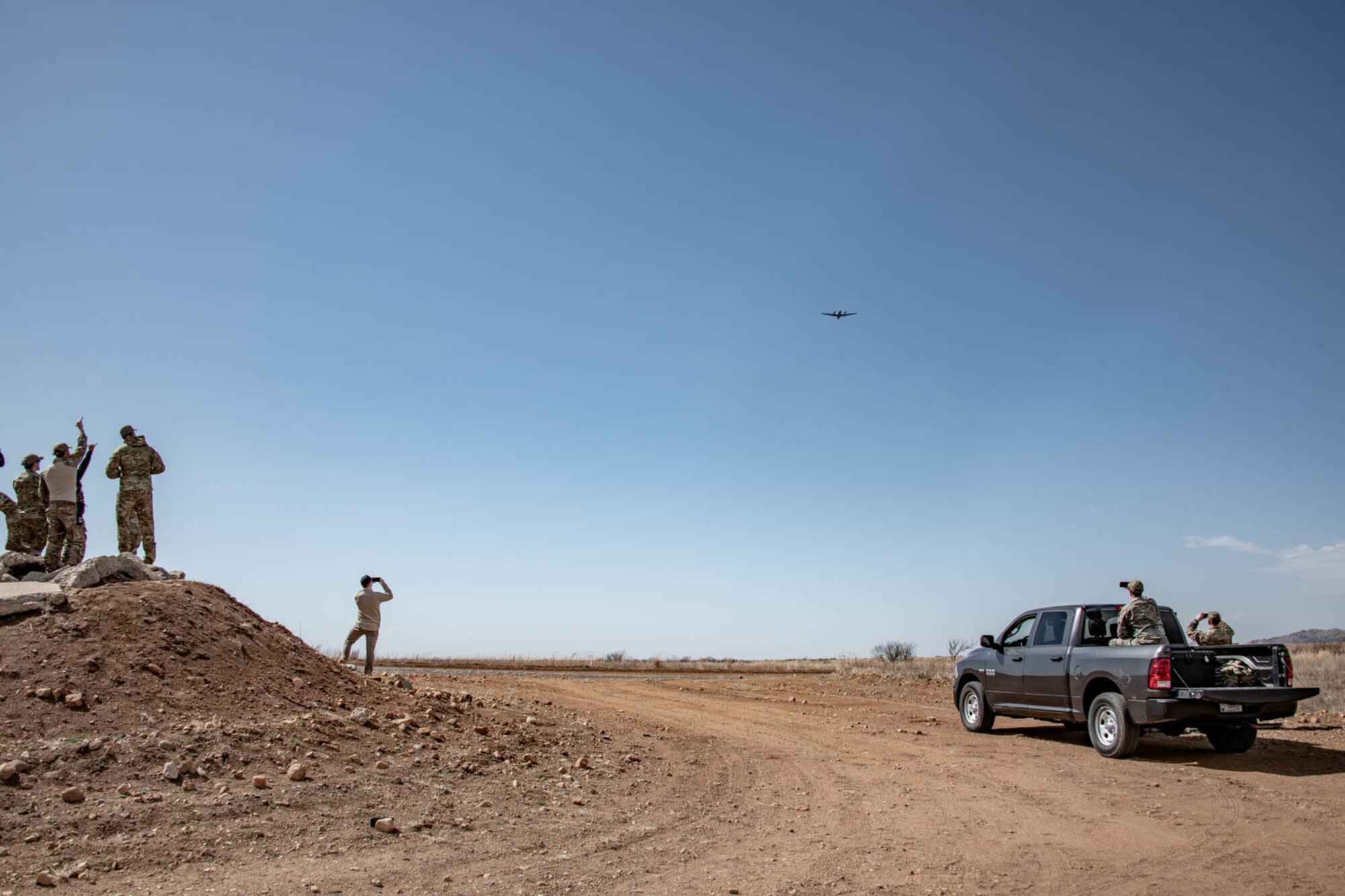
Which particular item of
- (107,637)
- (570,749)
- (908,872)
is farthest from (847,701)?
(107,637)

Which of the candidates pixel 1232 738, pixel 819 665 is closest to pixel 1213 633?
pixel 1232 738

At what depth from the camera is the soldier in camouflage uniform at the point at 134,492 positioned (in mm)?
13289

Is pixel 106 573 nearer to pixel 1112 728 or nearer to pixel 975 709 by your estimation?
pixel 975 709

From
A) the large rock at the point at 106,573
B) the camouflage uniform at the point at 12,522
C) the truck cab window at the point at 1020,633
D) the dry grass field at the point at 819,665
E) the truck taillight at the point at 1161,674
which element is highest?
the camouflage uniform at the point at 12,522

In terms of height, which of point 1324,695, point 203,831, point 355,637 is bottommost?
point 1324,695

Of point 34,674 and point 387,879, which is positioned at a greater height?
point 34,674

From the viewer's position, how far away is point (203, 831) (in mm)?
6883

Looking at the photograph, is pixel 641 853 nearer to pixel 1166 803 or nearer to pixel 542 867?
pixel 542 867

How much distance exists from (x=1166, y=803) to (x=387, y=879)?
7.96 metres

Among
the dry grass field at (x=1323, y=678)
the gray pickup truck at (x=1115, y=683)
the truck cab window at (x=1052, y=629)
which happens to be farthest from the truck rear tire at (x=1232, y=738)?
the dry grass field at (x=1323, y=678)

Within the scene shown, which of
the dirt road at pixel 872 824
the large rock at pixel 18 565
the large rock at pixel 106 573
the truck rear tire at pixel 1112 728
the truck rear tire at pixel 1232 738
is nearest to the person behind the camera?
the dirt road at pixel 872 824

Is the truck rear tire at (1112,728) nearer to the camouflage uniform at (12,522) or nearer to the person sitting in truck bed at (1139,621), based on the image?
the person sitting in truck bed at (1139,621)

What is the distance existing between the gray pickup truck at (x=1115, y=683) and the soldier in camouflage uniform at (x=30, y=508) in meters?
15.6

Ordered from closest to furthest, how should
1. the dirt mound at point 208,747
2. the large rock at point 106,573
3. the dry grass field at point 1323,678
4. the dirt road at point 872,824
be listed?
the dirt road at point 872,824 < the dirt mound at point 208,747 < the large rock at point 106,573 < the dry grass field at point 1323,678
